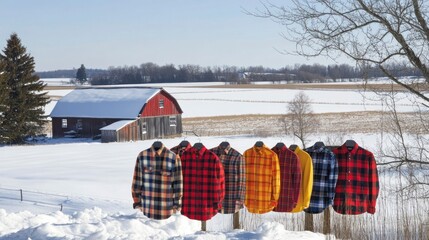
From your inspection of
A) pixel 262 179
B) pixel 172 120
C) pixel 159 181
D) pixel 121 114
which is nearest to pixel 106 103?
pixel 121 114

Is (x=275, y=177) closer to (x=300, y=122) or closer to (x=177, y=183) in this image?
(x=177, y=183)

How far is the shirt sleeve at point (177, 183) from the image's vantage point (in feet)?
22.2

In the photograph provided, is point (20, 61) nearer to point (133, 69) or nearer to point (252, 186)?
point (252, 186)

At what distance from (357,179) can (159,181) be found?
2.35 m

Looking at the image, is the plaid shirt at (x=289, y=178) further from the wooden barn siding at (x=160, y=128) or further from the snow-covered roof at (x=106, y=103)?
the wooden barn siding at (x=160, y=128)

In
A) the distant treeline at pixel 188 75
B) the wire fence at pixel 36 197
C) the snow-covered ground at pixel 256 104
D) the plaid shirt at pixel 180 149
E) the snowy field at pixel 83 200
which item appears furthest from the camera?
the distant treeline at pixel 188 75

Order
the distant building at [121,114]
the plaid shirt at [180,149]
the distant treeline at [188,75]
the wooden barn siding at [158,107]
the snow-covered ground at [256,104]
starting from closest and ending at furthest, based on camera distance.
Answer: the plaid shirt at [180,149] < the distant building at [121,114] < the wooden barn siding at [158,107] < the snow-covered ground at [256,104] < the distant treeline at [188,75]

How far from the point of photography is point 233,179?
696 centimetres

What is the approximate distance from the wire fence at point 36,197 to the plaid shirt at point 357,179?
935 centimetres

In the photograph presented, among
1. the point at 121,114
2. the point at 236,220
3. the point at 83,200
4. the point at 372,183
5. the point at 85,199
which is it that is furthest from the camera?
the point at 121,114

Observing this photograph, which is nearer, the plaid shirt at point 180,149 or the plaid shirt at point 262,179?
the plaid shirt at point 262,179

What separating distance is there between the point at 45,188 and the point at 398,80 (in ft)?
43.8

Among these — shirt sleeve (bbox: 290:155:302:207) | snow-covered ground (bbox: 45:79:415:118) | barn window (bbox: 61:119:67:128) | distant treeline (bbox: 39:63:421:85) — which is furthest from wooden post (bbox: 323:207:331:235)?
distant treeline (bbox: 39:63:421:85)

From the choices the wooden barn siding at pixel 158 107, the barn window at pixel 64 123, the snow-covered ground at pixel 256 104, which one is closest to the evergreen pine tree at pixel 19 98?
the barn window at pixel 64 123
